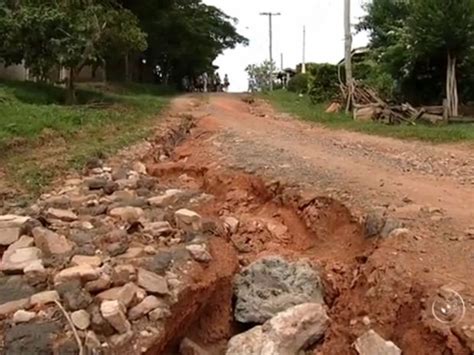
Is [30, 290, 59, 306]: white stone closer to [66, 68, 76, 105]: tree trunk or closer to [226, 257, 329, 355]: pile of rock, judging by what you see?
[226, 257, 329, 355]: pile of rock

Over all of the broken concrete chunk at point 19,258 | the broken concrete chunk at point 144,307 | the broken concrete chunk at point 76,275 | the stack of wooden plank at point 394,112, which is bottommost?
the broken concrete chunk at point 144,307

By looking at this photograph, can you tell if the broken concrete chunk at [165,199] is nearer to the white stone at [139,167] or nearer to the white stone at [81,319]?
the white stone at [139,167]

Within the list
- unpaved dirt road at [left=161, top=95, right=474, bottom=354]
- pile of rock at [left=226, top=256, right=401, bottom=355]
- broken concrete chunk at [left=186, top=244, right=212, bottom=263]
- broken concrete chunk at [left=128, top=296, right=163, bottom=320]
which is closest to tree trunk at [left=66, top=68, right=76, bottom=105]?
unpaved dirt road at [left=161, top=95, right=474, bottom=354]

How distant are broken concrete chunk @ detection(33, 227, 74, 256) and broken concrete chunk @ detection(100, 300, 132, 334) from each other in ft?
2.80

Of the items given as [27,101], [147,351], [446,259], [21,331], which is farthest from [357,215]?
[27,101]

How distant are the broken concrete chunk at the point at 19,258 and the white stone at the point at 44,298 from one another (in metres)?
0.37

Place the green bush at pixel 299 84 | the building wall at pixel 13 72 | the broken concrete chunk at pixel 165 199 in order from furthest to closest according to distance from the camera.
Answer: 1. the green bush at pixel 299 84
2. the building wall at pixel 13 72
3. the broken concrete chunk at pixel 165 199

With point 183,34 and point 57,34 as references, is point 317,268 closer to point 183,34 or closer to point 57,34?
point 57,34

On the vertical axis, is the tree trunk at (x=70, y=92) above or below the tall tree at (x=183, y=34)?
below

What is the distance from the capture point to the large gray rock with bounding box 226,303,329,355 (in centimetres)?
369

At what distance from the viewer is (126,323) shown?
11.2 feet

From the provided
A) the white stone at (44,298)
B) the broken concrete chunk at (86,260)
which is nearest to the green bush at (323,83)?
the broken concrete chunk at (86,260)

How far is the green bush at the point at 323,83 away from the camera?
1966 centimetres

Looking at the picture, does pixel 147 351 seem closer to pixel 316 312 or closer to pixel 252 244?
pixel 316 312
